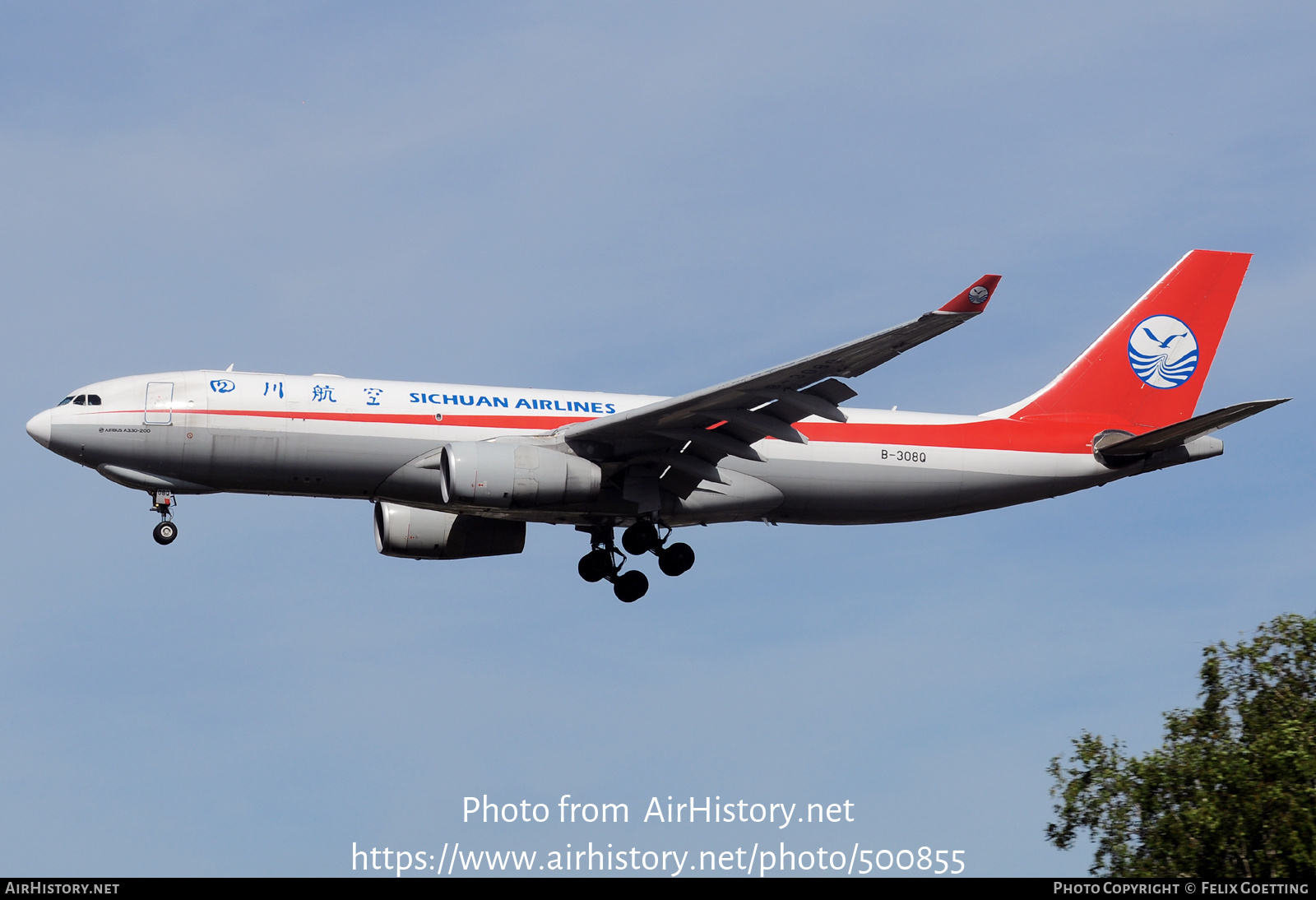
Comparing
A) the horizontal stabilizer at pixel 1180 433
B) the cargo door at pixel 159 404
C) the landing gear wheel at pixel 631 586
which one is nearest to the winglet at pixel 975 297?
the horizontal stabilizer at pixel 1180 433

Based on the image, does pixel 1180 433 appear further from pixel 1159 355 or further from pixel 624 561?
pixel 624 561

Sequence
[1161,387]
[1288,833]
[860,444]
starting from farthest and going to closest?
[1161,387]
[860,444]
[1288,833]

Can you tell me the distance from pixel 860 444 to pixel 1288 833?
11.6 m

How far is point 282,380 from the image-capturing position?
3102 centimetres

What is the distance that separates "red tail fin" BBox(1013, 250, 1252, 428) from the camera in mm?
36812

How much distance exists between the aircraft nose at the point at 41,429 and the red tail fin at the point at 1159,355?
68.8 feet

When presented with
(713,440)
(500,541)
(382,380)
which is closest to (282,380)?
(382,380)

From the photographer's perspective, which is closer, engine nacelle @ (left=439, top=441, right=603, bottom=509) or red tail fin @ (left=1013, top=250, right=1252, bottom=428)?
engine nacelle @ (left=439, top=441, right=603, bottom=509)

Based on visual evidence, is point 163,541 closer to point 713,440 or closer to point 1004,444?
Answer: point 713,440

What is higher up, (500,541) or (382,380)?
(382,380)

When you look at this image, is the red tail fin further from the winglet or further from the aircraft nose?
the aircraft nose

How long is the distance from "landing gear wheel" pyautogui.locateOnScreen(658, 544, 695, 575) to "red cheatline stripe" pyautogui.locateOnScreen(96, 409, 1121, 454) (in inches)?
138

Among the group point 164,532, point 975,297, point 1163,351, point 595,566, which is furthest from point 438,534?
point 1163,351

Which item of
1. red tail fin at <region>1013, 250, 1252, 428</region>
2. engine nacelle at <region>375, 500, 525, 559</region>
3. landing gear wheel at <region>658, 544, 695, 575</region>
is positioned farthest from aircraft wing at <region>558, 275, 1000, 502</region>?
red tail fin at <region>1013, 250, 1252, 428</region>
